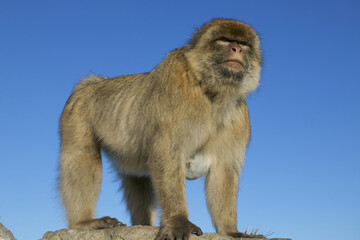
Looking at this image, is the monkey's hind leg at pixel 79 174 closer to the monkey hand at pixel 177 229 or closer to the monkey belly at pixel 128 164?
the monkey belly at pixel 128 164

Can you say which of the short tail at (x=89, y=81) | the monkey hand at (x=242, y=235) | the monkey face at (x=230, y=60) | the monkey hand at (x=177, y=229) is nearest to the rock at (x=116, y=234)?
the monkey hand at (x=177, y=229)

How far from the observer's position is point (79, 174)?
686 centimetres

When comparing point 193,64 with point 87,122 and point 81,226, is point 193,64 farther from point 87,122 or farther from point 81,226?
point 81,226

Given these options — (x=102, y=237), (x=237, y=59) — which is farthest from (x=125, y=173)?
(x=237, y=59)

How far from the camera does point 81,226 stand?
6.53m

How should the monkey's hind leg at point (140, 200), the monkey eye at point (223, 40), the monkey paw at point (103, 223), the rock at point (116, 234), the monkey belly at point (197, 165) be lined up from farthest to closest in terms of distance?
the monkey's hind leg at point (140, 200) → the monkey paw at point (103, 223) → the monkey belly at point (197, 165) → the monkey eye at point (223, 40) → the rock at point (116, 234)

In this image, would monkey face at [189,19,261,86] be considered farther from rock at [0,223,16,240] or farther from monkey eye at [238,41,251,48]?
rock at [0,223,16,240]

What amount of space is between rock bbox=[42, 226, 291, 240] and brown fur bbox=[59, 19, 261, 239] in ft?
0.68

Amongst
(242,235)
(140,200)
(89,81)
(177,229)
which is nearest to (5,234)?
(140,200)

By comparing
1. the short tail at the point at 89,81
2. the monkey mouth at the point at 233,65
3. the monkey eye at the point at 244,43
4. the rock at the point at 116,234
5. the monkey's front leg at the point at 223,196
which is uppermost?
the short tail at the point at 89,81

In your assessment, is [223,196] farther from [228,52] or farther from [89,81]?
[89,81]

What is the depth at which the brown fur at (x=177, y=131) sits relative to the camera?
564cm

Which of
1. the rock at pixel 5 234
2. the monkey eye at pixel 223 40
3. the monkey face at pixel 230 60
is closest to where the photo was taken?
the monkey face at pixel 230 60

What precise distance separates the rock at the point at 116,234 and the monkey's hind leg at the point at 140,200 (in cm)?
150
